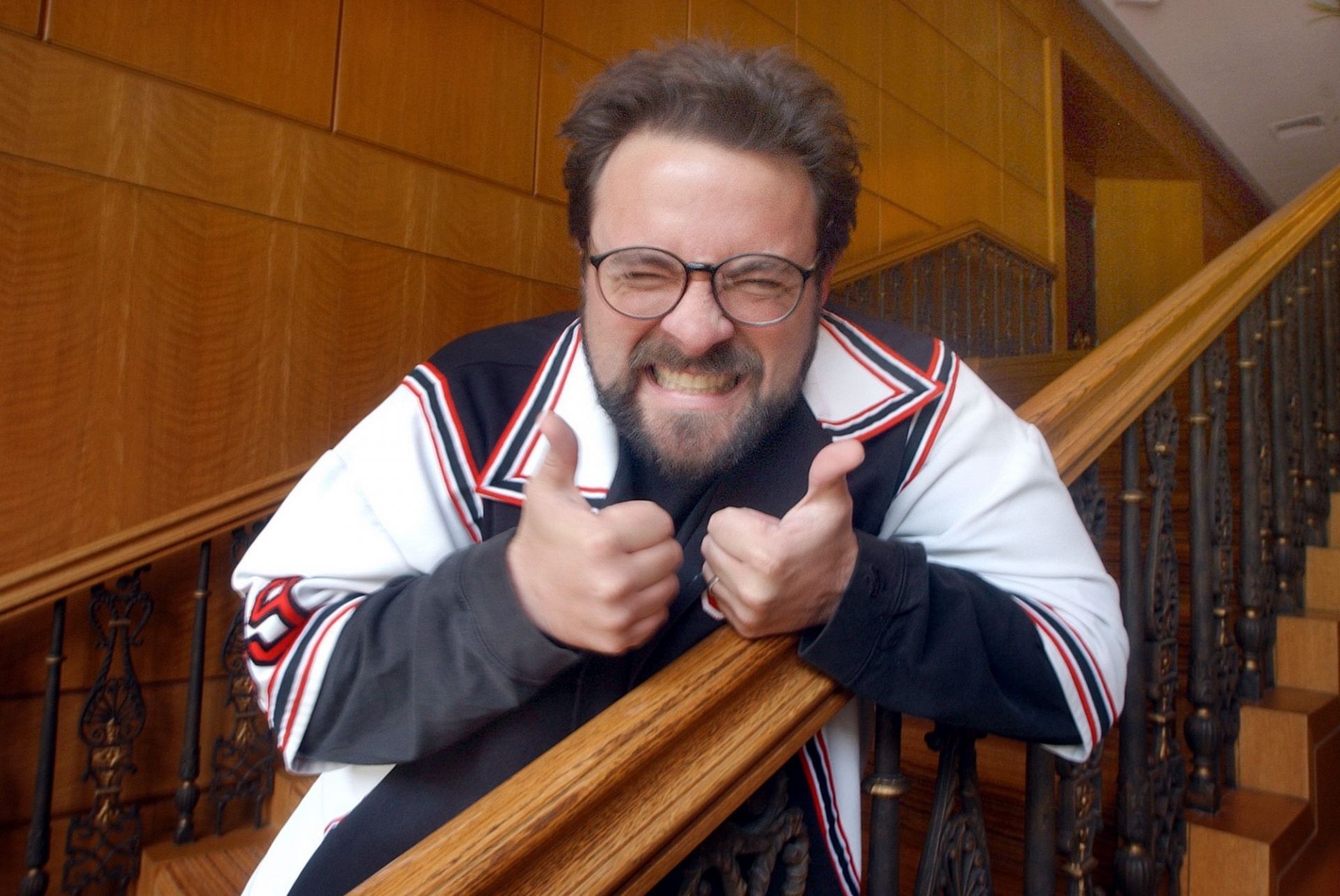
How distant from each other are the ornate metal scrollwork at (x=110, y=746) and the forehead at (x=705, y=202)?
184cm

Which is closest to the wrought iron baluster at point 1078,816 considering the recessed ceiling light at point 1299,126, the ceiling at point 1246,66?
the ceiling at point 1246,66

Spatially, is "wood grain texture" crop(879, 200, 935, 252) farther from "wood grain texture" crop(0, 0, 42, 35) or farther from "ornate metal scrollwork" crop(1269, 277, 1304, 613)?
"wood grain texture" crop(0, 0, 42, 35)

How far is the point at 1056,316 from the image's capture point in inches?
258

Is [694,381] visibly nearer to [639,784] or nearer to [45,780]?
[639,784]

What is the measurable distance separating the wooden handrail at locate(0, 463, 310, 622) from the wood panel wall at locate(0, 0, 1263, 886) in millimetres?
246

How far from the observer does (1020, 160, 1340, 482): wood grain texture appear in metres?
1.12

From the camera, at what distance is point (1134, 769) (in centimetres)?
123

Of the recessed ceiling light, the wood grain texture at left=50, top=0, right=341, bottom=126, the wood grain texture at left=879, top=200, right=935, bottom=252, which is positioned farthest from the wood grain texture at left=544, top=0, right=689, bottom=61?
the recessed ceiling light

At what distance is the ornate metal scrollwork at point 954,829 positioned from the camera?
2.94 feet

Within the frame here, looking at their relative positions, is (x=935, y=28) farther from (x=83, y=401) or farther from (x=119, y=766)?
(x=119, y=766)

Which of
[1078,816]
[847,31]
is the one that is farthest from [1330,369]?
[847,31]

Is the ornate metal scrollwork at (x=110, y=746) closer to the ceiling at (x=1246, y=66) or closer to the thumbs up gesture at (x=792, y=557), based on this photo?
the thumbs up gesture at (x=792, y=557)

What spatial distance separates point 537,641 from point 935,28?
19.9 ft

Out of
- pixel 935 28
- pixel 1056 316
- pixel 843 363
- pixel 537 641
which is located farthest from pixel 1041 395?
pixel 1056 316
